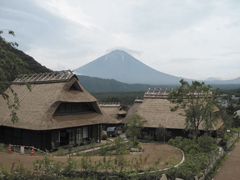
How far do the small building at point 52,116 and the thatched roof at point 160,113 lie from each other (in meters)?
5.49

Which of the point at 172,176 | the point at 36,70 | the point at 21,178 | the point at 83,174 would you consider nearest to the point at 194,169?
the point at 172,176

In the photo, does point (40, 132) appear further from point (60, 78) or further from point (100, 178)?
point (100, 178)

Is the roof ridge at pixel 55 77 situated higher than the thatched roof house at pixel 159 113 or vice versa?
the roof ridge at pixel 55 77

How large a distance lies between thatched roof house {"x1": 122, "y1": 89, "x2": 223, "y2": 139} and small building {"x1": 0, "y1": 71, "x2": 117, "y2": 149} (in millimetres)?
5454

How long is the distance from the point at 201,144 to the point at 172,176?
7.24 m

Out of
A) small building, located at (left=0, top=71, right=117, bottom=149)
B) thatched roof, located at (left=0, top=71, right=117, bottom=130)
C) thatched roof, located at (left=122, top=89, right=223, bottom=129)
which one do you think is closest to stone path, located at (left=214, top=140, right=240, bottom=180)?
thatched roof, located at (left=122, top=89, right=223, bottom=129)

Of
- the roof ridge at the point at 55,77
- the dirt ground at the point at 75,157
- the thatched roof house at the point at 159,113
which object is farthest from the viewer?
the thatched roof house at the point at 159,113

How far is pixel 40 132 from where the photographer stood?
58.9 feet

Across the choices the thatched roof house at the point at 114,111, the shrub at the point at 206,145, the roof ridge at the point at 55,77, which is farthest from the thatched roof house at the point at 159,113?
the thatched roof house at the point at 114,111

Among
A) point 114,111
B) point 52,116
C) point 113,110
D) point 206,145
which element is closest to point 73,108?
point 52,116

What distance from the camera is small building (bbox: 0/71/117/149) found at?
18.0 meters

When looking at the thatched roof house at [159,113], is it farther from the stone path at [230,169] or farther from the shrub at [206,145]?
the shrub at [206,145]

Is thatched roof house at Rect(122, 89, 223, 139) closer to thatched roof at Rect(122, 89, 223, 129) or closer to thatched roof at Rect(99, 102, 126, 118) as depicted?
thatched roof at Rect(122, 89, 223, 129)

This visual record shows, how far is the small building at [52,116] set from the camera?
1802 cm
